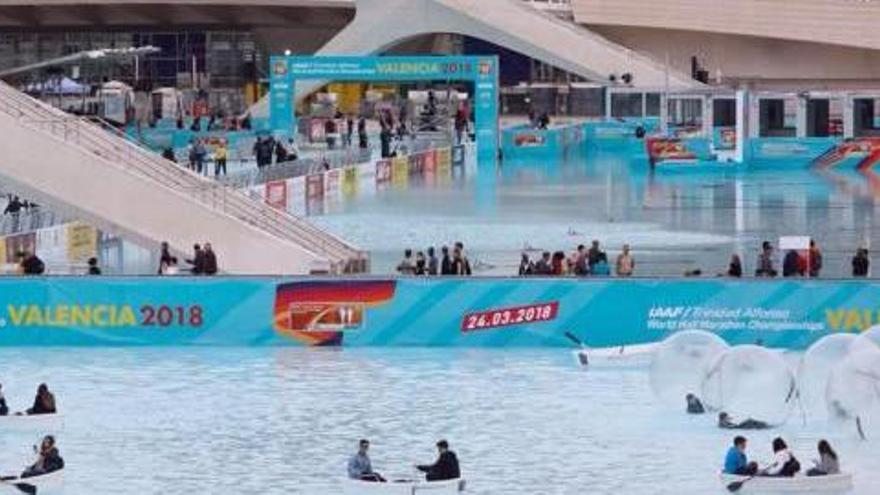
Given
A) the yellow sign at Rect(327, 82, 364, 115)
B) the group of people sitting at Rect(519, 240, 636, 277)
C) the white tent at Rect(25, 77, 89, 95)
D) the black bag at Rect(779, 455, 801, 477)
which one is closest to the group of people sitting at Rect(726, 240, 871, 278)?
the group of people sitting at Rect(519, 240, 636, 277)

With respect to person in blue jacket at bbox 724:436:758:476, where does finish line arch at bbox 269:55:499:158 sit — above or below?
above

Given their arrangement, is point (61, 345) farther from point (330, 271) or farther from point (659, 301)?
point (659, 301)

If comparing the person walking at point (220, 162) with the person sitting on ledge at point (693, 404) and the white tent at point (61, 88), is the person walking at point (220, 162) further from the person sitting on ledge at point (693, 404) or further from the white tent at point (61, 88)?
the person sitting on ledge at point (693, 404)

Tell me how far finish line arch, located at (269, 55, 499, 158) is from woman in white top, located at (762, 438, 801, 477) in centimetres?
5237

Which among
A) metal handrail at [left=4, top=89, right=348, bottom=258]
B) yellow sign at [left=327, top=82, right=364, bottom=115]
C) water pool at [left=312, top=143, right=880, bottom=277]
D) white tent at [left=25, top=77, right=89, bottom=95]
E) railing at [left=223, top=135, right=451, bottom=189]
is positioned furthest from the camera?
yellow sign at [left=327, top=82, right=364, bottom=115]

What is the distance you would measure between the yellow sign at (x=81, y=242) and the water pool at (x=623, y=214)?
15.4ft

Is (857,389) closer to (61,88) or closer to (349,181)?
(349,181)

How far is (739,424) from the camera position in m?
30.7

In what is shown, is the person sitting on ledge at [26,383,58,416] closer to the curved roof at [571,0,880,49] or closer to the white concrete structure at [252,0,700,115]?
the white concrete structure at [252,0,700,115]

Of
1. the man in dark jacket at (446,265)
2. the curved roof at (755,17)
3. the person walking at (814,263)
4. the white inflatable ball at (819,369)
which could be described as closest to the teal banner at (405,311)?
the man in dark jacket at (446,265)

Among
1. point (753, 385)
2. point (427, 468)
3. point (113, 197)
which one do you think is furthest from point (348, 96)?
point (427, 468)

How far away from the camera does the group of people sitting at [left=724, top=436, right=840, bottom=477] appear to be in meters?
26.6

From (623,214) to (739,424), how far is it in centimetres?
2654

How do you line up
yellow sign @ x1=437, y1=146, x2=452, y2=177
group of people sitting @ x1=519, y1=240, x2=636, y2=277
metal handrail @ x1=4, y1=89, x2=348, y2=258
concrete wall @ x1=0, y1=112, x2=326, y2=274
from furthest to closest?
yellow sign @ x1=437, y1=146, x2=452, y2=177, metal handrail @ x1=4, y1=89, x2=348, y2=258, concrete wall @ x1=0, y1=112, x2=326, y2=274, group of people sitting @ x1=519, y1=240, x2=636, y2=277
